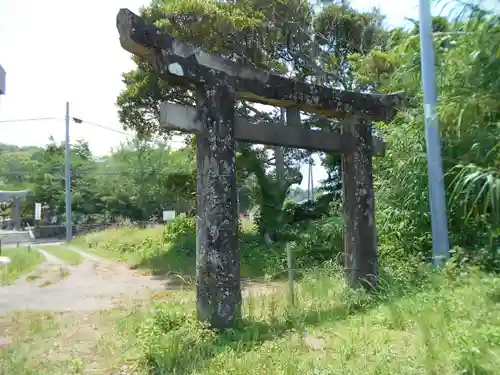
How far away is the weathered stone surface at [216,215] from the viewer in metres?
5.58

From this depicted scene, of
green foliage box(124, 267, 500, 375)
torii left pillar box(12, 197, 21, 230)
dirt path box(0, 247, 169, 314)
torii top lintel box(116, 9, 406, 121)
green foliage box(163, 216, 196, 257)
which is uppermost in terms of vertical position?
torii top lintel box(116, 9, 406, 121)

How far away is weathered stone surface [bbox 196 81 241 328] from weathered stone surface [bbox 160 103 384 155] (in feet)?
0.72

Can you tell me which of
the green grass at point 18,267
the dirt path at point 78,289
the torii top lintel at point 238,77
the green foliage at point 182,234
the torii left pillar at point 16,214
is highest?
the torii top lintel at point 238,77

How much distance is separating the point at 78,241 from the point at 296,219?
15631 millimetres

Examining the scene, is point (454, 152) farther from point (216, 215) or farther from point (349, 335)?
point (216, 215)

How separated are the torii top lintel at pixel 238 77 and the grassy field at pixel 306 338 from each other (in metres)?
2.85

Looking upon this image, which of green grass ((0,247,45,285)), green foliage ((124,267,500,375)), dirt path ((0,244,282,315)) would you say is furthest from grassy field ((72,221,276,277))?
green foliage ((124,267,500,375))

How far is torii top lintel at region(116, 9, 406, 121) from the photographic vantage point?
516cm

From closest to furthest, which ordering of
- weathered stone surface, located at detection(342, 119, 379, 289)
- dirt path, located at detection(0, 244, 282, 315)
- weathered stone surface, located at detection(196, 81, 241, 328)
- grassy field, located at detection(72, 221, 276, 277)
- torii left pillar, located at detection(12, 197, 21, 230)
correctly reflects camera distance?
weathered stone surface, located at detection(196, 81, 241, 328) → weathered stone surface, located at detection(342, 119, 379, 289) → dirt path, located at detection(0, 244, 282, 315) → grassy field, located at detection(72, 221, 276, 277) → torii left pillar, located at detection(12, 197, 21, 230)

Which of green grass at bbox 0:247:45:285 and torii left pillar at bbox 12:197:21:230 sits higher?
torii left pillar at bbox 12:197:21:230

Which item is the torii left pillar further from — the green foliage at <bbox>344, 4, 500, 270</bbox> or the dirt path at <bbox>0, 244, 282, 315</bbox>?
the green foliage at <bbox>344, 4, 500, 270</bbox>

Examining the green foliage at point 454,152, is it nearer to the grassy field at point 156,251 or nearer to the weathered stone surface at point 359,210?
the weathered stone surface at point 359,210

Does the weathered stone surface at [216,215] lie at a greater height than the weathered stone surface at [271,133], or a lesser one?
lesser

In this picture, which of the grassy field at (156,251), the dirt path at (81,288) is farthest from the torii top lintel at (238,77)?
the grassy field at (156,251)
